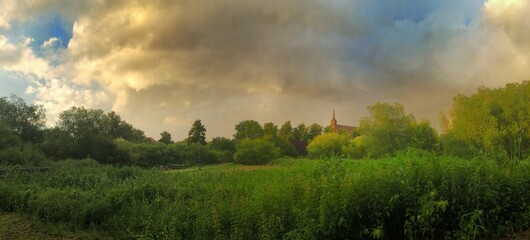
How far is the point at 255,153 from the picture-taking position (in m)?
54.5

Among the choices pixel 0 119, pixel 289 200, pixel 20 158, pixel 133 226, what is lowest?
pixel 133 226

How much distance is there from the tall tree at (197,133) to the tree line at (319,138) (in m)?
9.69

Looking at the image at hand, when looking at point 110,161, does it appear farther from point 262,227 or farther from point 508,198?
point 508,198

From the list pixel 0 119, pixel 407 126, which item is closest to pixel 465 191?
pixel 407 126

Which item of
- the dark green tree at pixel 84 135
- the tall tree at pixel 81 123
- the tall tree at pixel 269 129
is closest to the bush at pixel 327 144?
the tall tree at pixel 269 129

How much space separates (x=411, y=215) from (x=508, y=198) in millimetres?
1737

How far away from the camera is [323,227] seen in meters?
6.66

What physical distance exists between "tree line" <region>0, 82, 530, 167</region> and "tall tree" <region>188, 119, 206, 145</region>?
9.69 m

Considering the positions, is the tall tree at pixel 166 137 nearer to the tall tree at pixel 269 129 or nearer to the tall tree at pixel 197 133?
the tall tree at pixel 197 133

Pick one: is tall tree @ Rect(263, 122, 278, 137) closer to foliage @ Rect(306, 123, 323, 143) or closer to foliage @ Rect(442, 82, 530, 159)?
foliage @ Rect(306, 123, 323, 143)

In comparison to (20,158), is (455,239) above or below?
below

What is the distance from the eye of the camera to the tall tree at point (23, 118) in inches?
1916

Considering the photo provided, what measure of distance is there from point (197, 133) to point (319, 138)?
2798 centimetres

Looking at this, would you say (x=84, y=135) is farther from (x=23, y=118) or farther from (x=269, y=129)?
(x=269, y=129)
